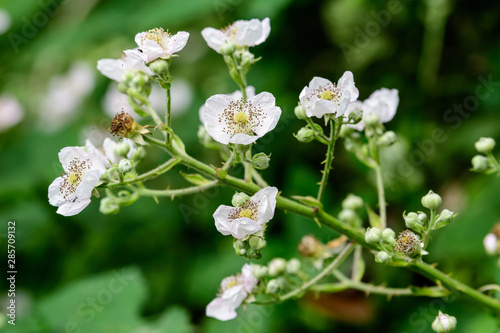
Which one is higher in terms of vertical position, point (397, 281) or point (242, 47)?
point (242, 47)

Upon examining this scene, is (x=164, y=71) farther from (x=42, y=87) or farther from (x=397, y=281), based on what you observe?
(x=42, y=87)

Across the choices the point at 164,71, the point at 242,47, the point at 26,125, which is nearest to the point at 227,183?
the point at 164,71

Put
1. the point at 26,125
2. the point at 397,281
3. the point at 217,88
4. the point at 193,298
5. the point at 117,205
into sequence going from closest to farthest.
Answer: the point at 117,205 < the point at 397,281 < the point at 193,298 < the point at 217,88 < the point at 26,125

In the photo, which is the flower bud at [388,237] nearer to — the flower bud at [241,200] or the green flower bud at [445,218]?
the green flower bud at [445,218]

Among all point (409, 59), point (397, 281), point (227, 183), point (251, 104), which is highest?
point (251, 104)

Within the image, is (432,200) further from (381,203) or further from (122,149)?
(122,149)

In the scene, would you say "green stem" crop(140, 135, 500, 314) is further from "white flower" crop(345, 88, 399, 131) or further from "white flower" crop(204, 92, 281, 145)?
"white flower" crop(345, 88, 399, 131)

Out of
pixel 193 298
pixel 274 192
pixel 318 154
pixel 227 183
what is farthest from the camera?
pixel 318 154

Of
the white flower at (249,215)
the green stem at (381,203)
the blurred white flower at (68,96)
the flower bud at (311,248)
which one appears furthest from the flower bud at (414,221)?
the blurred white flower at (68,96)
